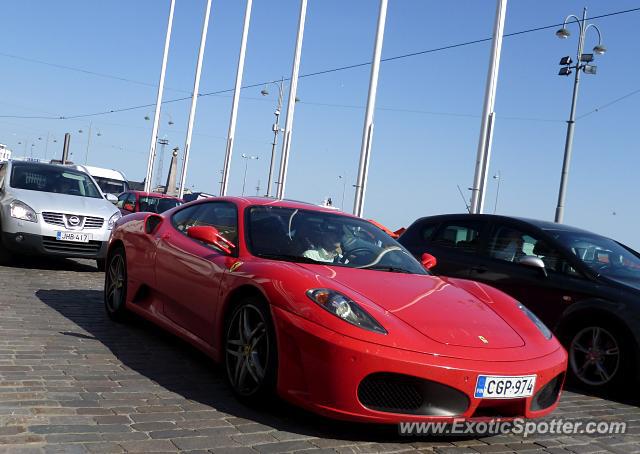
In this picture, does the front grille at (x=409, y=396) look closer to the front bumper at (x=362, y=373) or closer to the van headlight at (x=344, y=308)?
the front bumper at (x=362, y=373)

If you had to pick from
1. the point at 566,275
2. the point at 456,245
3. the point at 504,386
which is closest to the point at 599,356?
the point at 566,275

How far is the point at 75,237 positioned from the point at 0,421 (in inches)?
265

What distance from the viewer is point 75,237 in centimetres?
978

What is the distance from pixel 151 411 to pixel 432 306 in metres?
1.67

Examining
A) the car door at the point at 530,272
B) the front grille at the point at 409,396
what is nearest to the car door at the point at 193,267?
the front grille at the point at 409,396

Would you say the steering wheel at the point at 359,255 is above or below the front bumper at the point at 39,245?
above

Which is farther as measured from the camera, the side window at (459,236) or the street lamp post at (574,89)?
the street lamp post at (574,89)

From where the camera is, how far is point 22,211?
961 cm

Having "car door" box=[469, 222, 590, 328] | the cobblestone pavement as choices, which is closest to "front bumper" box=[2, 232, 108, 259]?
the cobblestone pavement

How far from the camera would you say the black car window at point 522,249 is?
20.6 ft

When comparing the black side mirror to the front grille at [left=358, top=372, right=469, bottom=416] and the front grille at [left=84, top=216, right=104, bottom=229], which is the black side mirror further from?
the front grille at [left=84, top=216, right=104, bottom=229]

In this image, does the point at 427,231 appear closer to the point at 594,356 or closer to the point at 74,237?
the point at 594,356

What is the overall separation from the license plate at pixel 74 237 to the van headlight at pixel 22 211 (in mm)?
387

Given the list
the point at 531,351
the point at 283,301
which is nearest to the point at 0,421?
the point at 283,301
